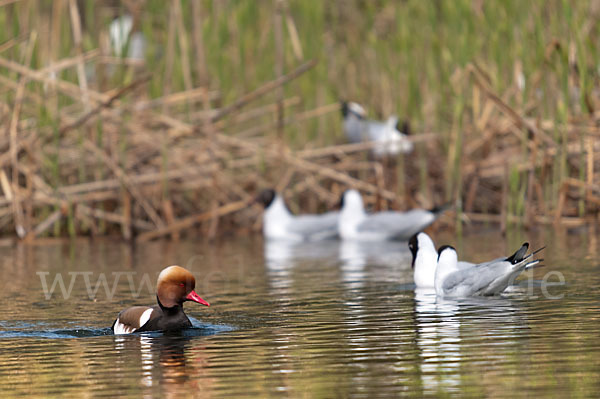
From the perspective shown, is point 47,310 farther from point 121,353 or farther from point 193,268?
point 193,268

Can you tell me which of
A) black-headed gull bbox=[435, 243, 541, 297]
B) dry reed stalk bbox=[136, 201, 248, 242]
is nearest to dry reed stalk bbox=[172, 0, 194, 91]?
dry reed stalk bbox=[136, 201, 248, 242]

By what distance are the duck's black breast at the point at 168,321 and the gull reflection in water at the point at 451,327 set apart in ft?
5.01

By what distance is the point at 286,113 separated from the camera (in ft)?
55.1

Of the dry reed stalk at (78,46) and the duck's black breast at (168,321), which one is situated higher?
the dry reed stalk at (78,46)

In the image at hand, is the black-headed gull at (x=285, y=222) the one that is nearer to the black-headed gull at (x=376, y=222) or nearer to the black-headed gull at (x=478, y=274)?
the black-headed gull at (x=376, y=222)

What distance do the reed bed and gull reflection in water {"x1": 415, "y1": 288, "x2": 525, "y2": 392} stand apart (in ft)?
18.4

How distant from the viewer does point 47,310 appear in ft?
28.2

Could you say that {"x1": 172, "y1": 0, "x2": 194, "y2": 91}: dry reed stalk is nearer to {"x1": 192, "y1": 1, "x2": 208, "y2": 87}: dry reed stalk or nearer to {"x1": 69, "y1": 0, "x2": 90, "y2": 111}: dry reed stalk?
{"x1": 192, "y1": 1, "x2": 208, "y2": 87}: dry reed stalk

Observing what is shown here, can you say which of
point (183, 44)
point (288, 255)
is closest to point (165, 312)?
point (288, 255)

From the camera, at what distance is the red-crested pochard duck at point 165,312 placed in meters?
7.37

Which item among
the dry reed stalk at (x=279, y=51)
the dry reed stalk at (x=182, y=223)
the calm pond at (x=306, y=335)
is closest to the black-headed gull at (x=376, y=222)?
the dry reed stalk at (x=279, y=51)

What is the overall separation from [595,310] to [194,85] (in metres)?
10.2

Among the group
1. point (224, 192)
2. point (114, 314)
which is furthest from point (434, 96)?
point (114, 314)

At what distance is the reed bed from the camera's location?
1423cm
